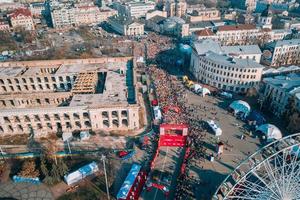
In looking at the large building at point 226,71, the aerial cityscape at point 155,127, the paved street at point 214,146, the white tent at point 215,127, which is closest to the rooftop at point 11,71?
the aerial cityscape at point 155,127

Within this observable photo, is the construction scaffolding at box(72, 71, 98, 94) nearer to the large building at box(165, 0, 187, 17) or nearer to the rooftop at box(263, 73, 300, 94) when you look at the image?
the rooftop at box(263, 73, 300, 94)

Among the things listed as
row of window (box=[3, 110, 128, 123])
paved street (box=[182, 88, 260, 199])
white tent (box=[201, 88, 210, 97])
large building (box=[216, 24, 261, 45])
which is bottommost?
paved street (box=[182, 88, 260, 199])

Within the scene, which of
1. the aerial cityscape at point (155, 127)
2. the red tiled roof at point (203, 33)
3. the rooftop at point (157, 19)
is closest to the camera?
the aerial cityscape at point (155, 127)

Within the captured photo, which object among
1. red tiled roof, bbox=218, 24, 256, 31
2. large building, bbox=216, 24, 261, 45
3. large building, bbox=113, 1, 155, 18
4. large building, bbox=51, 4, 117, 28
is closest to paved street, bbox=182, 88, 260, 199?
large building, bbox=216, 24, 261, 45

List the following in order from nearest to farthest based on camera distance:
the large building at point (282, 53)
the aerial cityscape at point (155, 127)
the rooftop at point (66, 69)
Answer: the aerial cityscape at point (155, 127)
the rooftop at point (66, 69)
the large building at point (282, 53)

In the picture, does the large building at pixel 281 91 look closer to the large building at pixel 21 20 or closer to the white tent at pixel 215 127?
the white tent at pixel 215 127

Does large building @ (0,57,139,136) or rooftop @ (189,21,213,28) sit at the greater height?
rooftop @ (189,21,213,28)

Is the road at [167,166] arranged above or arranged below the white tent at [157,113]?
below
